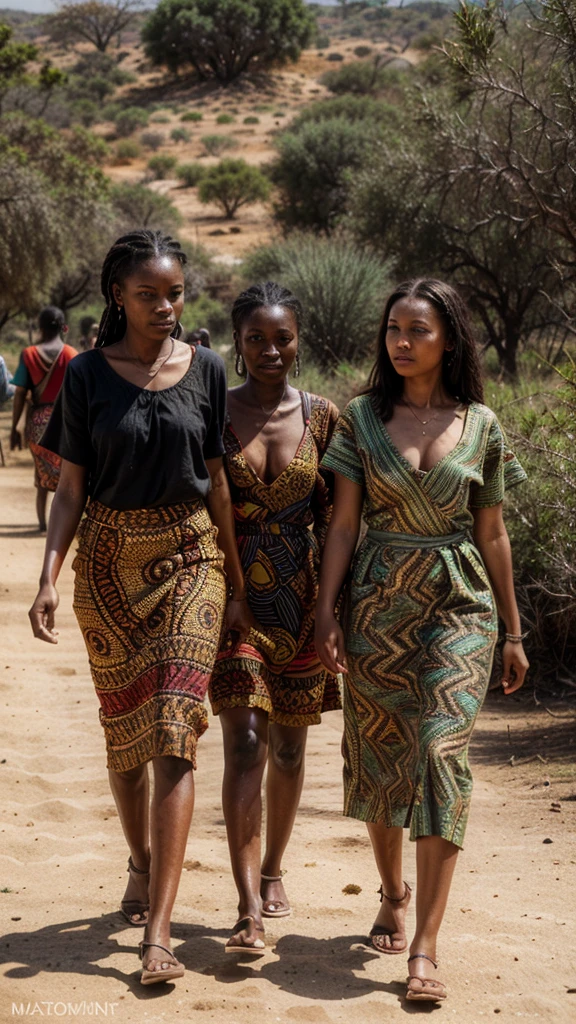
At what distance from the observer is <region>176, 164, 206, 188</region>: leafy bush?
48.8 meters

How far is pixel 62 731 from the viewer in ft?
21.8

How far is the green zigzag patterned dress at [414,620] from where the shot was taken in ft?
11.7

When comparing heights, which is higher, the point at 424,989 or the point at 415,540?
the point at 415,540

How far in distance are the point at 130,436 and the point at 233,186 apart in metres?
41.9

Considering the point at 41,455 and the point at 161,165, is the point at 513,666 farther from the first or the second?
the point at 161,165

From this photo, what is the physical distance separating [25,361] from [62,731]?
4885 mm

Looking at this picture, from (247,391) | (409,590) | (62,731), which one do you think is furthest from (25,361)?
(409,590)

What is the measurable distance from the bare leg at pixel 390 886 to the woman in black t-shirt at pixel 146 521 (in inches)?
24.0

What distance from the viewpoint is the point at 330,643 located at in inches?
147

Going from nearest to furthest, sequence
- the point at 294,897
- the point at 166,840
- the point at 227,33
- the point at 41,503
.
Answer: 1. the point at 166,840
2. the point at 294,897
3. the point at 41,503
4. the point at 227,33

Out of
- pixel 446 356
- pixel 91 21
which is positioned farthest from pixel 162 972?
pixel 91 21

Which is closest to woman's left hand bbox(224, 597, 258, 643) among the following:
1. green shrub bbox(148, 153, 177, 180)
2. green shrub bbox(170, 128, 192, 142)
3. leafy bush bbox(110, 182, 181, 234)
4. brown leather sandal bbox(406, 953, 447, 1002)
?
brown leather sandal bbox(406, 953, 447, 1002)

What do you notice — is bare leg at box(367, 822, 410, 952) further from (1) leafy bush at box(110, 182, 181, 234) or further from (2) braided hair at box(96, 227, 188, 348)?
(1) leafy bush at box(110, 182, 181, 234)

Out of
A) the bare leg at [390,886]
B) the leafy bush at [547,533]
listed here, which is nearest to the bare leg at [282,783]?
the bare leg at [390,886]
